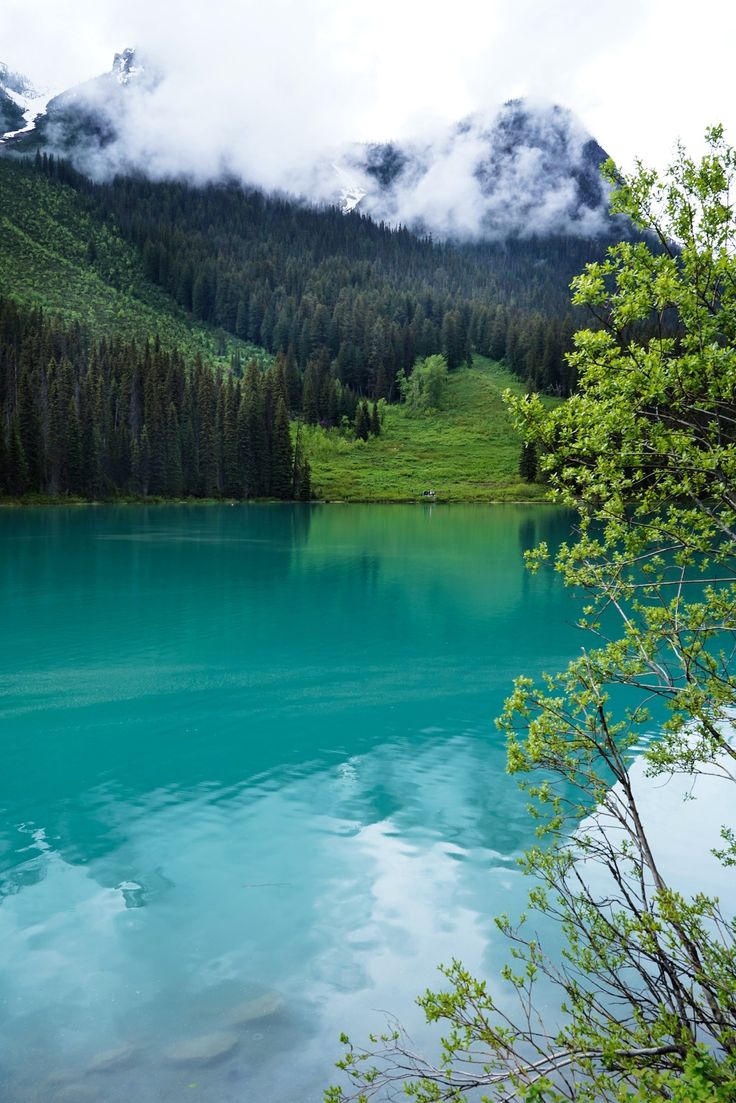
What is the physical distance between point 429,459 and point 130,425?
6556 centimetres

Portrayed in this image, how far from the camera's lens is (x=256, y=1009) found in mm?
9445

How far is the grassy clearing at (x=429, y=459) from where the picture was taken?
147375mm

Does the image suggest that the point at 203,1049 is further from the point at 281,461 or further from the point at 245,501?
the point at 281,461

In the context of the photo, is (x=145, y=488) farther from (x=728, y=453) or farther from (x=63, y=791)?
(x=728, y=453)

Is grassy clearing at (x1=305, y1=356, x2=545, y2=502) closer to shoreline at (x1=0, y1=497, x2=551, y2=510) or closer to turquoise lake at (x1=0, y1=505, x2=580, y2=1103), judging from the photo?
shoreline at (x1=0, y1=497, x2=551, y2=510)

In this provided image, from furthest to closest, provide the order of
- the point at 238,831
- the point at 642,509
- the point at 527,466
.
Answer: the point at 527,466, the point at 238,831, the point at 642,509

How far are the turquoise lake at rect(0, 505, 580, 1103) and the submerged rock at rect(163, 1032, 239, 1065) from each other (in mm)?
35

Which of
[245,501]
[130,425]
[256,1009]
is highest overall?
[130,425]

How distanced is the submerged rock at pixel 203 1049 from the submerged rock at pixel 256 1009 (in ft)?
0.98

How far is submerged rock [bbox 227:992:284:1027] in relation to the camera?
364 inches

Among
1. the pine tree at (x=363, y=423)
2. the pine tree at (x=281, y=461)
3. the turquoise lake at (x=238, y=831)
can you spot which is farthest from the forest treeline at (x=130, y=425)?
the turquoise lake at (x=238, y=831)

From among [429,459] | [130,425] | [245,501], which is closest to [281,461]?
[245,501]

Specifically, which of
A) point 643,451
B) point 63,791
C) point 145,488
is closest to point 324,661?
point 63,791

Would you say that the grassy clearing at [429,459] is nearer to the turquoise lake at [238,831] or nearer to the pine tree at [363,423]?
the pine tree at [363,423]
